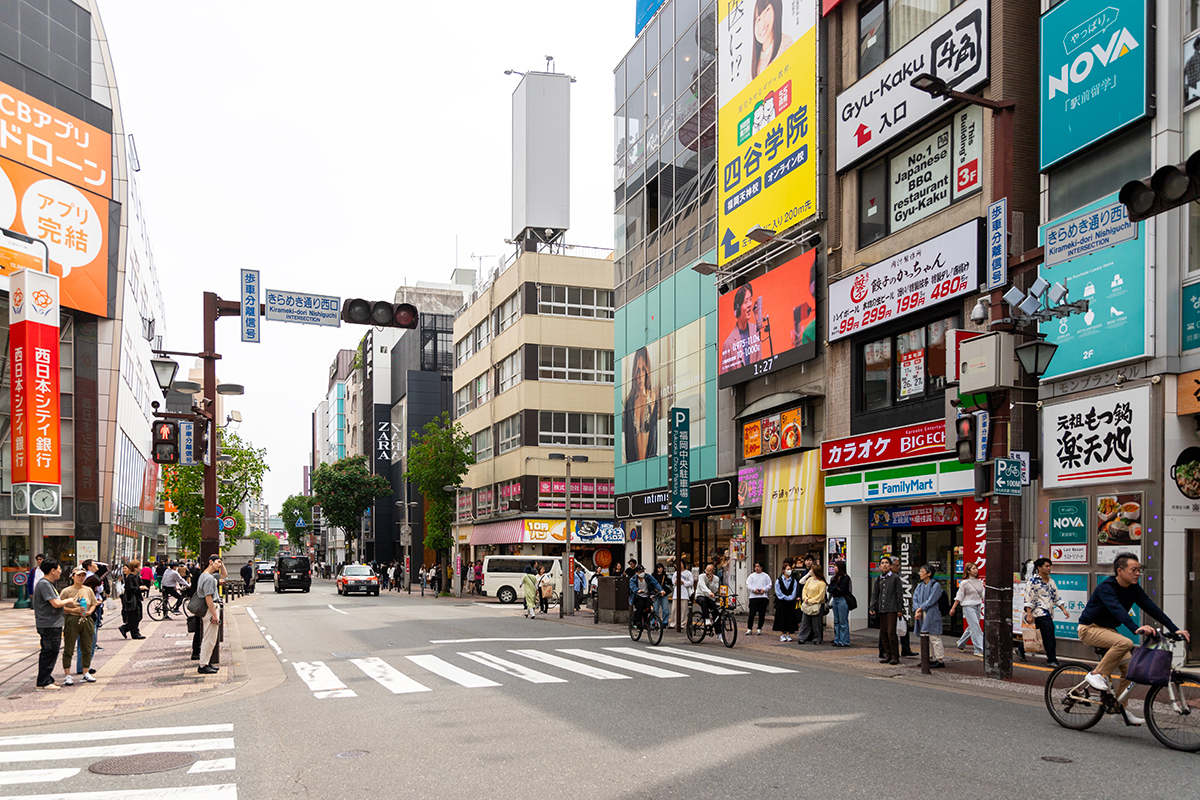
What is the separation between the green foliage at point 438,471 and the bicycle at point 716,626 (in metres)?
34.0

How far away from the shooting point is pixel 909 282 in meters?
21.7

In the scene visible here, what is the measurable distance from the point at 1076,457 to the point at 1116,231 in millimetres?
3753

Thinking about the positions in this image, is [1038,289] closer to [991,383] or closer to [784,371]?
[991,383]

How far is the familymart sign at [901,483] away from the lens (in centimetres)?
1992

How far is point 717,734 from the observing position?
951 centimetres

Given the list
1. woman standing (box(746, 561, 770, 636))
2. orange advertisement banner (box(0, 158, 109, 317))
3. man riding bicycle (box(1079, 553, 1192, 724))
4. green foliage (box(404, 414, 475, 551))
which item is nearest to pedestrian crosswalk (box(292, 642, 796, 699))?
woman standing (box(746, 561, 770, 636))

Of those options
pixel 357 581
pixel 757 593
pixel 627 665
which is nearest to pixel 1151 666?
pixel 627 665

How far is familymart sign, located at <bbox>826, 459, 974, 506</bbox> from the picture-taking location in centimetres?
1992

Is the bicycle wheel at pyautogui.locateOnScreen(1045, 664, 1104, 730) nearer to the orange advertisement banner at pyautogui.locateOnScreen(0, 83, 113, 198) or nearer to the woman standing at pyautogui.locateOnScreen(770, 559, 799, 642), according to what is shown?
the woman standing at pyautogui.locateOnScreen(770, 559, 799, 642)

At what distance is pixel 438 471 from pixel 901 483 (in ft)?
114

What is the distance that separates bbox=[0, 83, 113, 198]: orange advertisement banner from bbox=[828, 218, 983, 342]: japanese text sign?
37347 mm

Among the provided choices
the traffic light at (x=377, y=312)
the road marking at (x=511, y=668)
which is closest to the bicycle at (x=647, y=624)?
the road marking at (x=511, y=668)

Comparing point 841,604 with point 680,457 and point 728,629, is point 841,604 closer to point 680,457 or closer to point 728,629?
point 728,629

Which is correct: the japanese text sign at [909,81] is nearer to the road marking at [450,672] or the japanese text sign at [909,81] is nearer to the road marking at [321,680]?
the road marking at [450,672]
